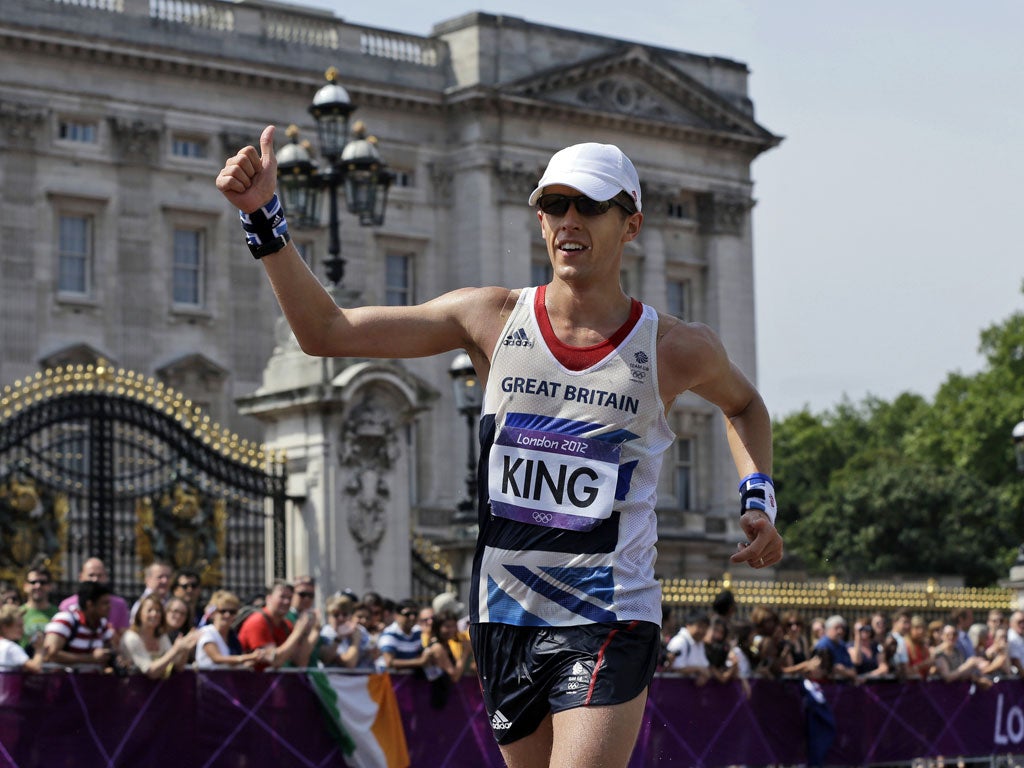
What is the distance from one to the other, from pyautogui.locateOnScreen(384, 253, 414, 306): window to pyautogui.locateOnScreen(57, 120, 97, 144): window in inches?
324

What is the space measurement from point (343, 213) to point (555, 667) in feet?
153

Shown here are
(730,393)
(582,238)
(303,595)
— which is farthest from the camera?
(303,595)

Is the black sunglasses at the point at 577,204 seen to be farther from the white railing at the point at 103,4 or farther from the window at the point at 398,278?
the window at the point at 398,278

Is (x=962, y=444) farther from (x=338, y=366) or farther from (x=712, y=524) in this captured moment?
(x=338, y=366)

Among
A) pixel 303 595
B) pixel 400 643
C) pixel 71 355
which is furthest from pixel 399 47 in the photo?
pixel 303 595

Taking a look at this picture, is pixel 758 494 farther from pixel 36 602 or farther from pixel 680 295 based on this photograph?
pixel 680 295

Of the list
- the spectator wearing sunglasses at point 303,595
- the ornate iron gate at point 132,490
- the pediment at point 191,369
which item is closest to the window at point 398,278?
the pediment at point 191,369

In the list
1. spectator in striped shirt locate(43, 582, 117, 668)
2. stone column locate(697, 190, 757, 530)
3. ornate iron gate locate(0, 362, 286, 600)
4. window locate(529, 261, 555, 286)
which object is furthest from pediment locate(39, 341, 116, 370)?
spectator in striped shirt locate(43, 582, 117, 668)

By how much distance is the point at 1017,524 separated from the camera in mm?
69750

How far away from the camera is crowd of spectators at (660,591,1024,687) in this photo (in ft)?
55.7

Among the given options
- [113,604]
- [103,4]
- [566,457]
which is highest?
[103,4]

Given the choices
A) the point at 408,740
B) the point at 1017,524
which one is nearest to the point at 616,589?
the point at 408,740

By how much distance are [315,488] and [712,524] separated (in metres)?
38.5

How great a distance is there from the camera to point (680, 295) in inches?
2388
